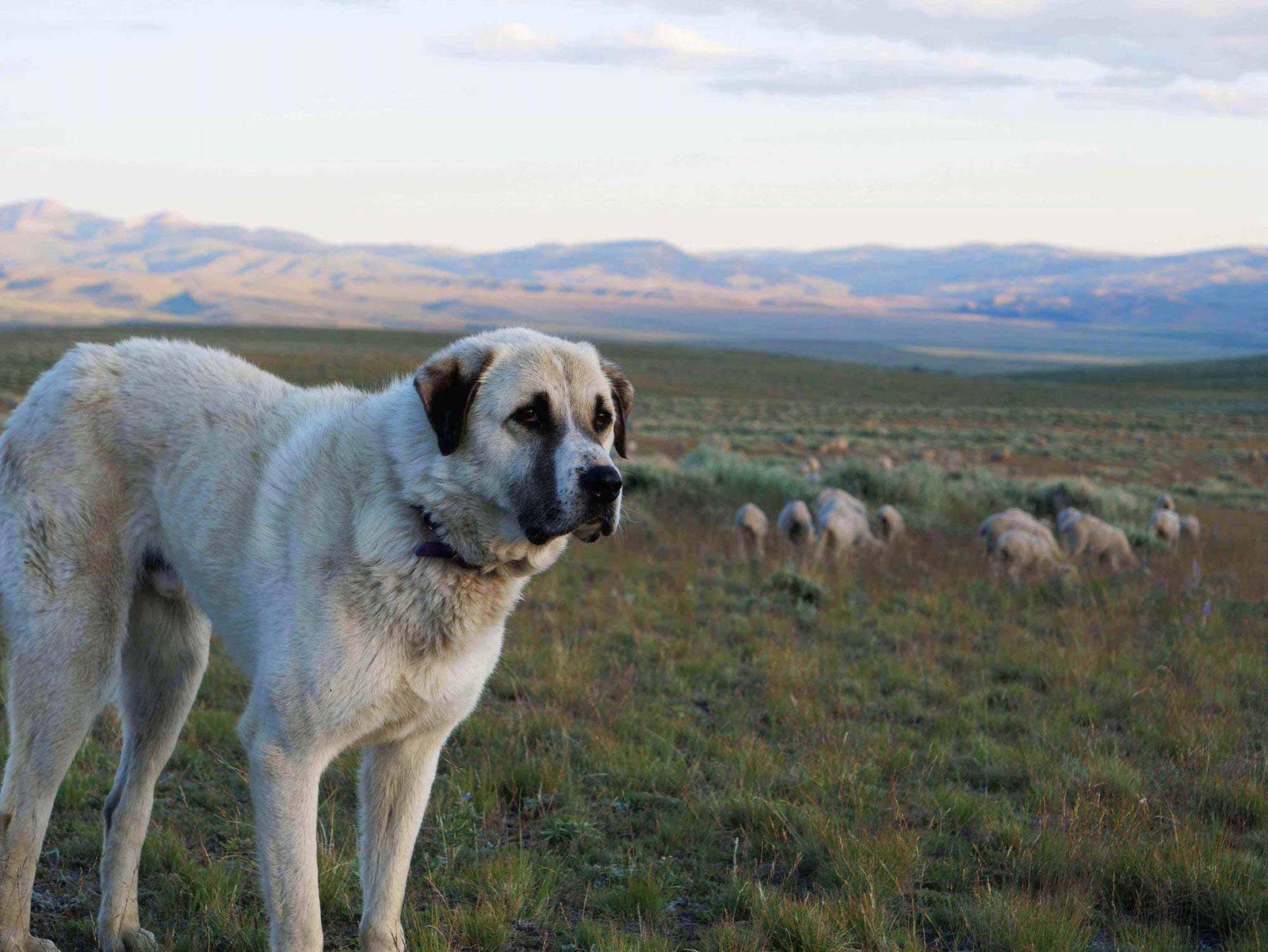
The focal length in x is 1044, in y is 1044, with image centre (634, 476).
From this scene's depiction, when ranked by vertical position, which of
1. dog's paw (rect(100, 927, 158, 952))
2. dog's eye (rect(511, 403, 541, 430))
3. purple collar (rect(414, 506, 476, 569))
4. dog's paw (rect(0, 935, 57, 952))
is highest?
dog's eye (rect(511, 403, 541, 430))

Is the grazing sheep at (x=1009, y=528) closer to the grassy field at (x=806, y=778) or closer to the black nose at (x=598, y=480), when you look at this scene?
the grassy field at (x=806, y=778)

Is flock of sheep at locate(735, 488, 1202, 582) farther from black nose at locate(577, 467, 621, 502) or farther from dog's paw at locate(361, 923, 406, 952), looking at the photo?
black nose at locate(577, 467, 621, 502)

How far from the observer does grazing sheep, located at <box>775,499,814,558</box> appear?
10.6 m

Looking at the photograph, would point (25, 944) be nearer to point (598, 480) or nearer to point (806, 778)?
point (598, 480)

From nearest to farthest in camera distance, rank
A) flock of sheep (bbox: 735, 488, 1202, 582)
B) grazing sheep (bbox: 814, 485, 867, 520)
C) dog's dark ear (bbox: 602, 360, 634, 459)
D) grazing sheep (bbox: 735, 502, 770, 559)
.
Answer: dog's dark ear (bbox: 602, 360, 634, 459) < flock of sheep (bbox: 735, 488, 1202, 582) < grazing sheep (bbox: 735, 502, 770, 559) < grazing sheep (bbox: 814, 485, 867, 520)

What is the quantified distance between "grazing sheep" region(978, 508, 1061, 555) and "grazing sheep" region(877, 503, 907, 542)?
867 mm

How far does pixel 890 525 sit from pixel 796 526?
3.94ft

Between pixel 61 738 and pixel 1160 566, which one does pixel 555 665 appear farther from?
pixel 1160 566

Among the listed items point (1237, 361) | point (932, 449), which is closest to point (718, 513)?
point (932, 449)

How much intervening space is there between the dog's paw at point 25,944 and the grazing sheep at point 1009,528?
8.61 metres

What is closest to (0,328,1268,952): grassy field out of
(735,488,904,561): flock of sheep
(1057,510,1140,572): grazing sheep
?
(735,488,904,561): flock of sheep

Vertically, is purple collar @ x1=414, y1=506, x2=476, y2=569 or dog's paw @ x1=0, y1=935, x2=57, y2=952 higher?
purple collar @ x1=414, y1=506, x2=476, y2=569

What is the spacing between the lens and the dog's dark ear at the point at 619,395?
11.2 feet

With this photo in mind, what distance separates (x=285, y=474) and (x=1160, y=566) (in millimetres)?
9452
